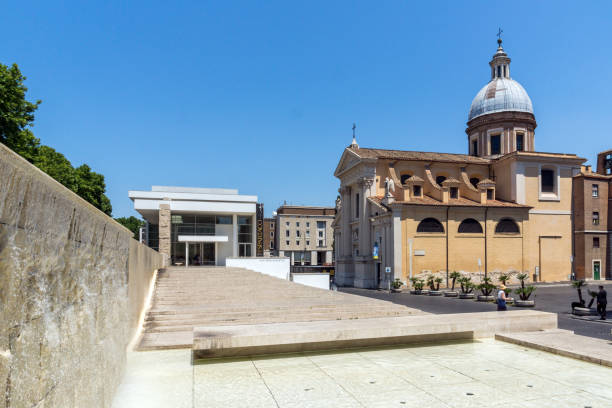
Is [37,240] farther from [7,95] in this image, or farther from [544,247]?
[544,247]

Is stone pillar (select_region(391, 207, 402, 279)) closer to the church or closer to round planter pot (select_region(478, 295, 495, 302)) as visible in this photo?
the church

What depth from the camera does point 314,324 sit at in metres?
9.38

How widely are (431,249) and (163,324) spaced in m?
33.5

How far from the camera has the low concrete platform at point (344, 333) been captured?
7793mm

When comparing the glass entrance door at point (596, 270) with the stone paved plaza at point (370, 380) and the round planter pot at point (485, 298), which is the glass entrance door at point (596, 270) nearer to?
the round planter pot at point (485, 298)

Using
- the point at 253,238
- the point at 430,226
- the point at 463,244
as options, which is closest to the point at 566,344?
the point at 253,238

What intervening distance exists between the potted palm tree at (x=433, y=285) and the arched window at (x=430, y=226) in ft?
14.9

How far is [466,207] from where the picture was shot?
4125 centimetres

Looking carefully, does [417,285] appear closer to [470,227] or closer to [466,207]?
[470,227]

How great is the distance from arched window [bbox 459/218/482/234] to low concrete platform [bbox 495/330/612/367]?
107 feet

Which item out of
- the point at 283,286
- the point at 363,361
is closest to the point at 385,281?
the point at 283,286

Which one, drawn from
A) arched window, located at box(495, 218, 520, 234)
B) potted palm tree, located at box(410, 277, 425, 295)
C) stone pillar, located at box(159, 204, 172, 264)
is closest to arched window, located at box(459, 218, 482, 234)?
arched window, located at box(495, 218, 520, 234)

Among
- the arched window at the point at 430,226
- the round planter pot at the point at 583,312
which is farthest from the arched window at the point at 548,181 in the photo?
the round planter pot at the point at 583,312

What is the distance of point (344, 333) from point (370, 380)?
2.00m
